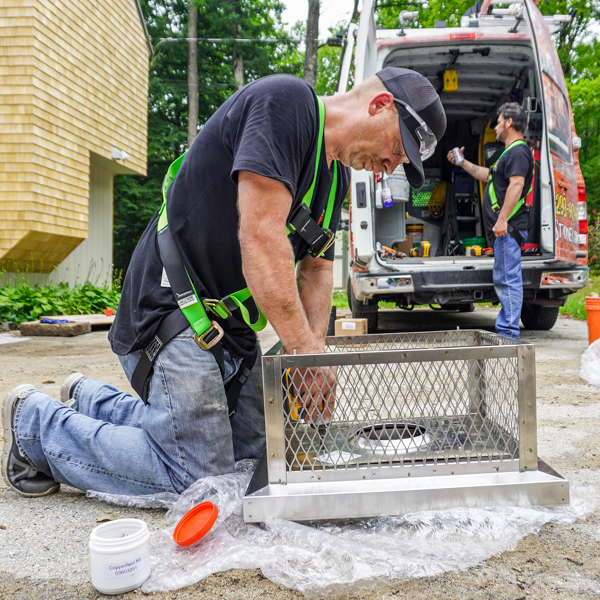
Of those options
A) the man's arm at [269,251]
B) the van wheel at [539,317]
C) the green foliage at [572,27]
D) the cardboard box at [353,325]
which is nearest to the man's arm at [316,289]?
the man's arm at [269,251]

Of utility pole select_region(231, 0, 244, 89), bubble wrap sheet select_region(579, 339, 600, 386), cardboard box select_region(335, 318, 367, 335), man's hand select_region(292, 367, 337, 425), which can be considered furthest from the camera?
utility pole select_region(231, 0, 244, 89)

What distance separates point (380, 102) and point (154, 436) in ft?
4.31

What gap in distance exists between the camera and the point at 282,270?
166 cm

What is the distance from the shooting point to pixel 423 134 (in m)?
1.82

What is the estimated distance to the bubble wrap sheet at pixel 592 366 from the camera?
3679 mm

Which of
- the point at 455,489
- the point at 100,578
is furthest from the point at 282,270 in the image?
the point at 100,578

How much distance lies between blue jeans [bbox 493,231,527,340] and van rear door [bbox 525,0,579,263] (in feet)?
1.67

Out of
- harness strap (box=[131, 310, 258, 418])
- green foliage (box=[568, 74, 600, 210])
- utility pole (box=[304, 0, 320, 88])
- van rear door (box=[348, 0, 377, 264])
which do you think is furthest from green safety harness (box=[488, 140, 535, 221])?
green foliage (box=[568, 74, 600, 210])

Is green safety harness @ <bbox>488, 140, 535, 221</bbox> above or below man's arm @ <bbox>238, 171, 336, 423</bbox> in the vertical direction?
above

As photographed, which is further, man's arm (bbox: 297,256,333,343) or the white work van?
the white work van

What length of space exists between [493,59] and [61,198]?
21.1 feet

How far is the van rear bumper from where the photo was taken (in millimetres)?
5184

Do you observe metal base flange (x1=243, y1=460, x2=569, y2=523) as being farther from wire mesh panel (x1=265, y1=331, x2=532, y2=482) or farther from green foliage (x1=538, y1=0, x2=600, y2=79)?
green foliage (x1=538, y1=0, x2=600, y2=79)

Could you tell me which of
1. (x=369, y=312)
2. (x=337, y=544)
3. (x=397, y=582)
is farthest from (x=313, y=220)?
(x=369, y=312)
